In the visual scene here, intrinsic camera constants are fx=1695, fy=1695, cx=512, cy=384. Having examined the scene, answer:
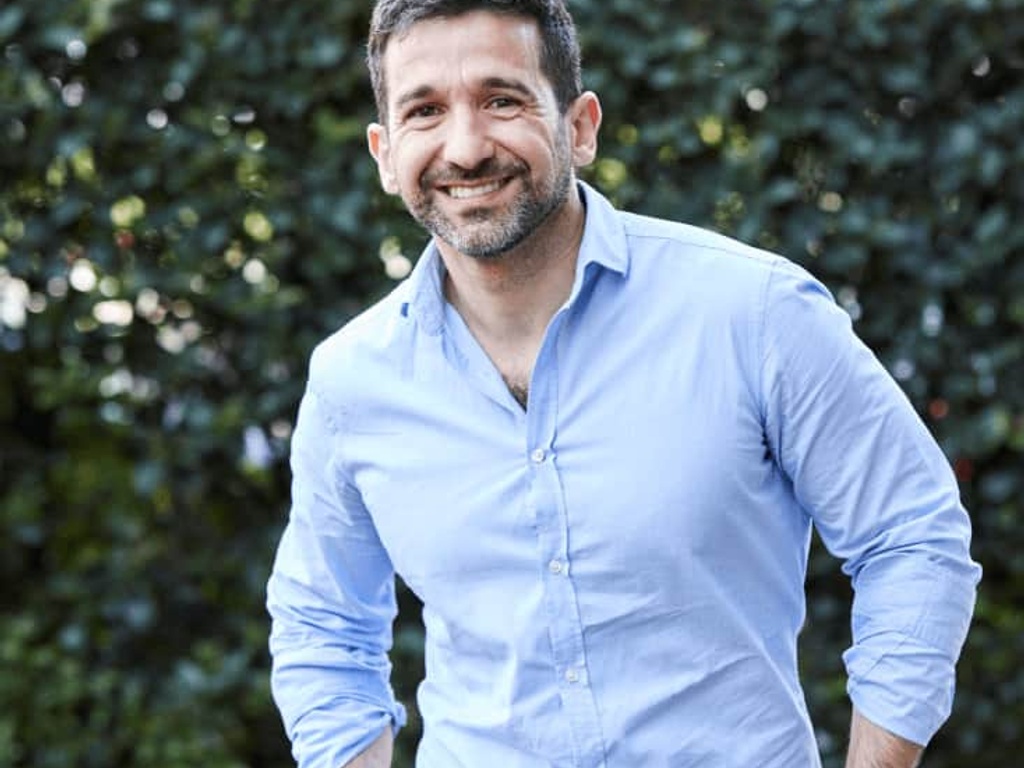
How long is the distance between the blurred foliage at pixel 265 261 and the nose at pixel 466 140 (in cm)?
153

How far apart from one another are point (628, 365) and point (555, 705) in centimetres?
45

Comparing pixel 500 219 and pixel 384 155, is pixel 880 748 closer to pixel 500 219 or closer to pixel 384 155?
pixel 500 219

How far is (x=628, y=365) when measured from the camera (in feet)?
7.09

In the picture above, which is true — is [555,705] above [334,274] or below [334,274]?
below

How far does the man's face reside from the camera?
85.0 inches

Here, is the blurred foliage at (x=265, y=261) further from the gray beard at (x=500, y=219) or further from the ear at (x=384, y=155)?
the gray beard at (x=500, y=219)

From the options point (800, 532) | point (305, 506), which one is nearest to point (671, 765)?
point (800, 532)

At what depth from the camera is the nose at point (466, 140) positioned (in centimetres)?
214

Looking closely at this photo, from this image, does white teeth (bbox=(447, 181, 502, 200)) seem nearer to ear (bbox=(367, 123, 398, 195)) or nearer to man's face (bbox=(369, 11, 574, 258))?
man's face (bbox=(369, 11, 574, 258))

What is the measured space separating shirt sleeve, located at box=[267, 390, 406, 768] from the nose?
1.45 feet

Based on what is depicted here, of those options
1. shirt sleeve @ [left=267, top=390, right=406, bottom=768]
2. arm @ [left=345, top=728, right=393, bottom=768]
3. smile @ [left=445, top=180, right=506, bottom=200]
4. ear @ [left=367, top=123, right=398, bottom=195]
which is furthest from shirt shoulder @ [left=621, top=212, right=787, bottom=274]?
arm @ [left=345, top=728, right=393, bottom=768]

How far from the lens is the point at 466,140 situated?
2.14 metres

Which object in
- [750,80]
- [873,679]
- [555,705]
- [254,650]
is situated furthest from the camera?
[254,650]

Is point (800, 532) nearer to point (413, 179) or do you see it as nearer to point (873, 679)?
point (873, 679)
